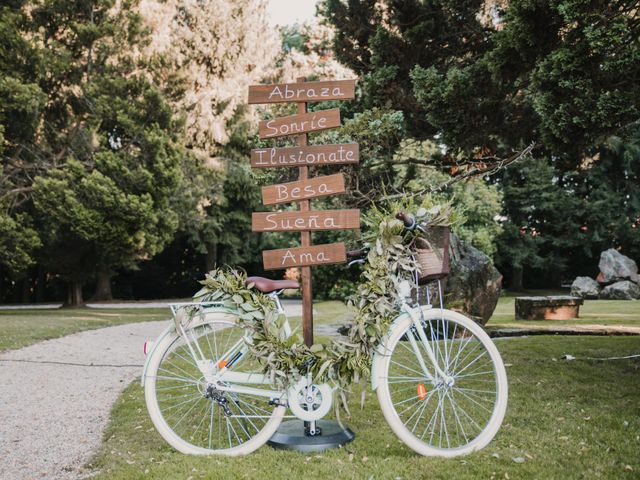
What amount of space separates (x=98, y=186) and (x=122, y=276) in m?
15.5

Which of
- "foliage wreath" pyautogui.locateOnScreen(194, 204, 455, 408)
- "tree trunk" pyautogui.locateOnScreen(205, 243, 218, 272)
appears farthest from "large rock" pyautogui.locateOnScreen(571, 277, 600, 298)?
Answer: "foliage wreath" pyautogui.locateOnScreen(194, 204, 455, 408)

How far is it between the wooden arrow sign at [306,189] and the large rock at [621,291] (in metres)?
20.0

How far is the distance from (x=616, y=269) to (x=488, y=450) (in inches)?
840

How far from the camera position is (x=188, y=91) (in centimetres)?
1955

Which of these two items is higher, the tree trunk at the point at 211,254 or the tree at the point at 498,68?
the tree at the point at 498,68

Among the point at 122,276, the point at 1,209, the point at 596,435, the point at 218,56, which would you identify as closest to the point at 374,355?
the point at 596,435

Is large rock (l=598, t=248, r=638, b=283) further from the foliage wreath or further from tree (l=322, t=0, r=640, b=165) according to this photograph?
the foliage wreath

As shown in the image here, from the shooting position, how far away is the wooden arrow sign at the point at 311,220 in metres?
4.02

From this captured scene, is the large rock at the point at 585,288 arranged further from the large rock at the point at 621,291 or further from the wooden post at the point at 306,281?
the wooden post at the point at 306,281

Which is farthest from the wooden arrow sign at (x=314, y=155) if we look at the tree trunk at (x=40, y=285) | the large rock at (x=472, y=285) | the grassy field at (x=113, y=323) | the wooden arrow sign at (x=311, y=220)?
the tree trunk at (x=40, y=285)

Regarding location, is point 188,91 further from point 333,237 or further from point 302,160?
point 302,160

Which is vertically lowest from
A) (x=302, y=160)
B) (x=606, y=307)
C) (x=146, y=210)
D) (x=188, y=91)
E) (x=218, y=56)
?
(x=606, y=307)

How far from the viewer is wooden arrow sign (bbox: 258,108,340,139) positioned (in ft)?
13.6

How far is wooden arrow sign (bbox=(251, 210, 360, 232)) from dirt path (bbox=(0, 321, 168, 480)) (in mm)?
2018
